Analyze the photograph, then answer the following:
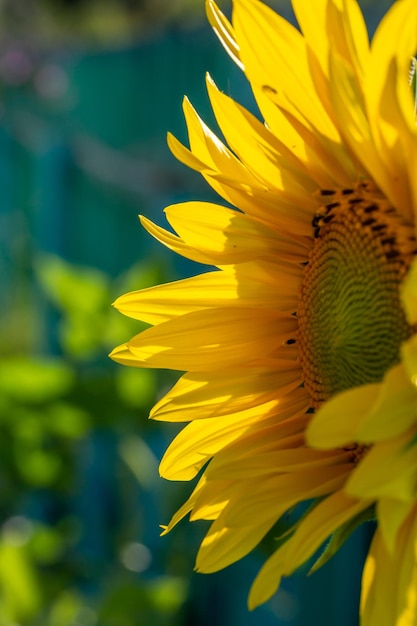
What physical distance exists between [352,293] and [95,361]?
→ 2.31 meters

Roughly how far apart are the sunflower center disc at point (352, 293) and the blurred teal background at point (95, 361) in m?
0.20

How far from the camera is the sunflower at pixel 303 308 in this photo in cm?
62

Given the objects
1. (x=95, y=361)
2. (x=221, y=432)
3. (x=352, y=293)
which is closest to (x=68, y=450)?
(x=95, y=361)

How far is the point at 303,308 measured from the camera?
85cm

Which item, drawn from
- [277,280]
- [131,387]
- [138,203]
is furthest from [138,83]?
[277,280]

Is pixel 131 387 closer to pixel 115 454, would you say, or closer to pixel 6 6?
pixel 115 454

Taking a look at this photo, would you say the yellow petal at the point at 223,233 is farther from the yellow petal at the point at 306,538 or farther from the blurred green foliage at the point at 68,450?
the blurred green foliage at the point at 68,450

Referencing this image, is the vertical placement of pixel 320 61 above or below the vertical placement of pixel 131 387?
above

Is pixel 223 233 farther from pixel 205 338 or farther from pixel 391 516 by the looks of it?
pixel 391 516

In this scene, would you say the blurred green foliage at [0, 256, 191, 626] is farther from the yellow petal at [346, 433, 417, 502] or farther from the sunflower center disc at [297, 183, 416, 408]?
the yellow petal at [346, 433, 417, 502]

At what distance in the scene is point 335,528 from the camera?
2.28 feet

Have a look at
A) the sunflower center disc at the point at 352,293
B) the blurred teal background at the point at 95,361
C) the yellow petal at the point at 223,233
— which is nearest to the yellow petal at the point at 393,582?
the sunflower center disc at the point at 352,293

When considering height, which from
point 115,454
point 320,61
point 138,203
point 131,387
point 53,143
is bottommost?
point 115,454

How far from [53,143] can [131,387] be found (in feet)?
6.19
